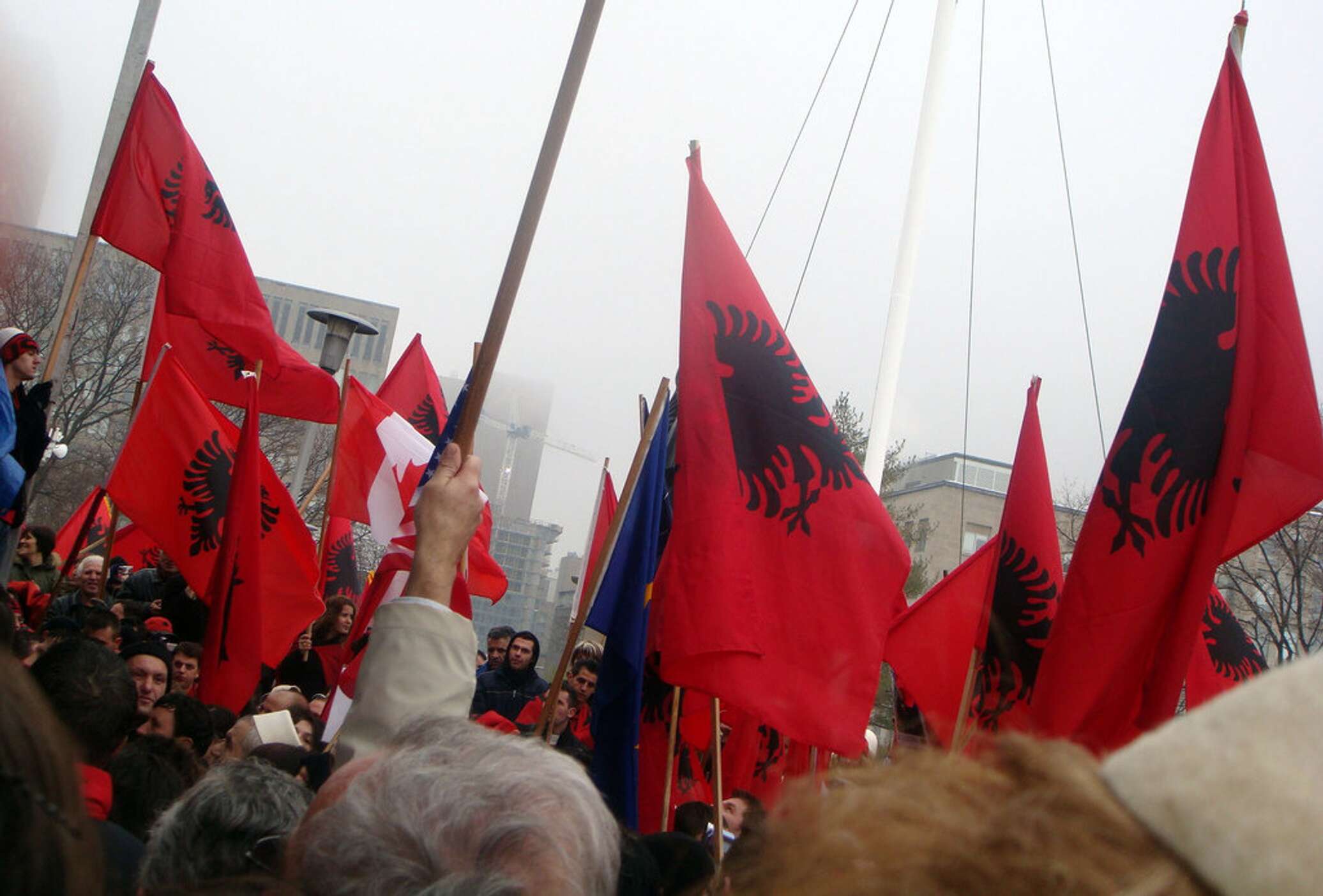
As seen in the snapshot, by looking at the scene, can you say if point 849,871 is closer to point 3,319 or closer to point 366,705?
point 366,705

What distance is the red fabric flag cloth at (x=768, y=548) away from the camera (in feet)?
13.8

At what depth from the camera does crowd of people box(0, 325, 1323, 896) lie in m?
0.65

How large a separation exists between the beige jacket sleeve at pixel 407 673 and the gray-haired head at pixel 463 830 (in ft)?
1.71

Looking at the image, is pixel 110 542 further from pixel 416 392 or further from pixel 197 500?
pixel 416 392

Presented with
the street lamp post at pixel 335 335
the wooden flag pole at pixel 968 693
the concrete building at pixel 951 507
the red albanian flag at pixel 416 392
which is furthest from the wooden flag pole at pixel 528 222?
the concrete building at pixel 951 507

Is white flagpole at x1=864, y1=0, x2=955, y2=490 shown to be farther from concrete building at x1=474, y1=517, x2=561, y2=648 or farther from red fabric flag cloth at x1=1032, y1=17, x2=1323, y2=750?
concrete building at x1=474, y1=517, x2=561, y2=648

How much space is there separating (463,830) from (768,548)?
313 cm

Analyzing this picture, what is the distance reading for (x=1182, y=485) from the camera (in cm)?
381

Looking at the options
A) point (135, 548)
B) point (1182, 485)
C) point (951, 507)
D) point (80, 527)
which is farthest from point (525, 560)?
point (1182, 485)

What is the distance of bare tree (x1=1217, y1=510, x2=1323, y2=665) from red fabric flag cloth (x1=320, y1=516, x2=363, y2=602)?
1318 centimetres

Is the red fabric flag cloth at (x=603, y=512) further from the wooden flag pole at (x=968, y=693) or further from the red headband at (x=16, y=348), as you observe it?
the red headband at (x=16, y=348)

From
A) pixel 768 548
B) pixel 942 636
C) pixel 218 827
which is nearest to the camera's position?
pixel 218 827

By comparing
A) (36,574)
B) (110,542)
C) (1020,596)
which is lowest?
(36,574)

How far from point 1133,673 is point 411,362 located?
244 inches
